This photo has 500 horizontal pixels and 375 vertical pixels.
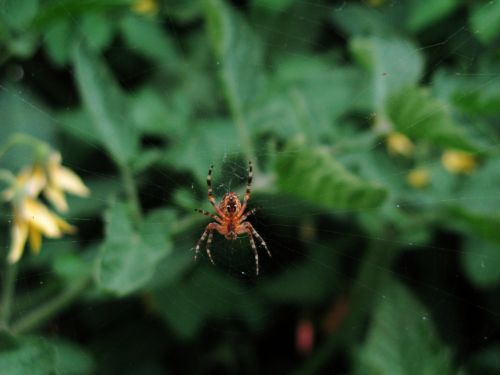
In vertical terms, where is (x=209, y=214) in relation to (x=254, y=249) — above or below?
above

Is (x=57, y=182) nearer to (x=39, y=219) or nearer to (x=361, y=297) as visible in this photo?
(x=39, y=219)

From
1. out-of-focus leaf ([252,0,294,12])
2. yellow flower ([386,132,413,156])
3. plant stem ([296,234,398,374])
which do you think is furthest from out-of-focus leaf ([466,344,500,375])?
out-of-focus leaf ([252,0,294,12])

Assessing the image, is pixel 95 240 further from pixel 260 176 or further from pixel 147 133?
pixel 260 176

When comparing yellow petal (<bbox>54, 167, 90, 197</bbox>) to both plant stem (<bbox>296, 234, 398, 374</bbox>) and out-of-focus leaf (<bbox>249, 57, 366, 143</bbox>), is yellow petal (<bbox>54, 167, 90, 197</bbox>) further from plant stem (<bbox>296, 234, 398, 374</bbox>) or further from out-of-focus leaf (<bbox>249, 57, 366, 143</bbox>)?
plant stem (<bbox>296, 234, 398, 374</bbox>)

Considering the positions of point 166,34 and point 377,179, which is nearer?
point 377,179

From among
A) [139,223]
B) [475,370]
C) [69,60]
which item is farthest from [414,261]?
[69,60]

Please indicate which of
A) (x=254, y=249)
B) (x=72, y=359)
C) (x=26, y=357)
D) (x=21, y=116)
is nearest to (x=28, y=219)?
(x=26, y=357)

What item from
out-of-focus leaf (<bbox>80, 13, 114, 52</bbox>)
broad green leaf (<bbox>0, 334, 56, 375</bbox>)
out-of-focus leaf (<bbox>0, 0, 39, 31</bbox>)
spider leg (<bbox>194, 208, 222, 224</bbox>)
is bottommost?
broad green leaf (<bbox>0, 334, 56, 375</bbox>)
